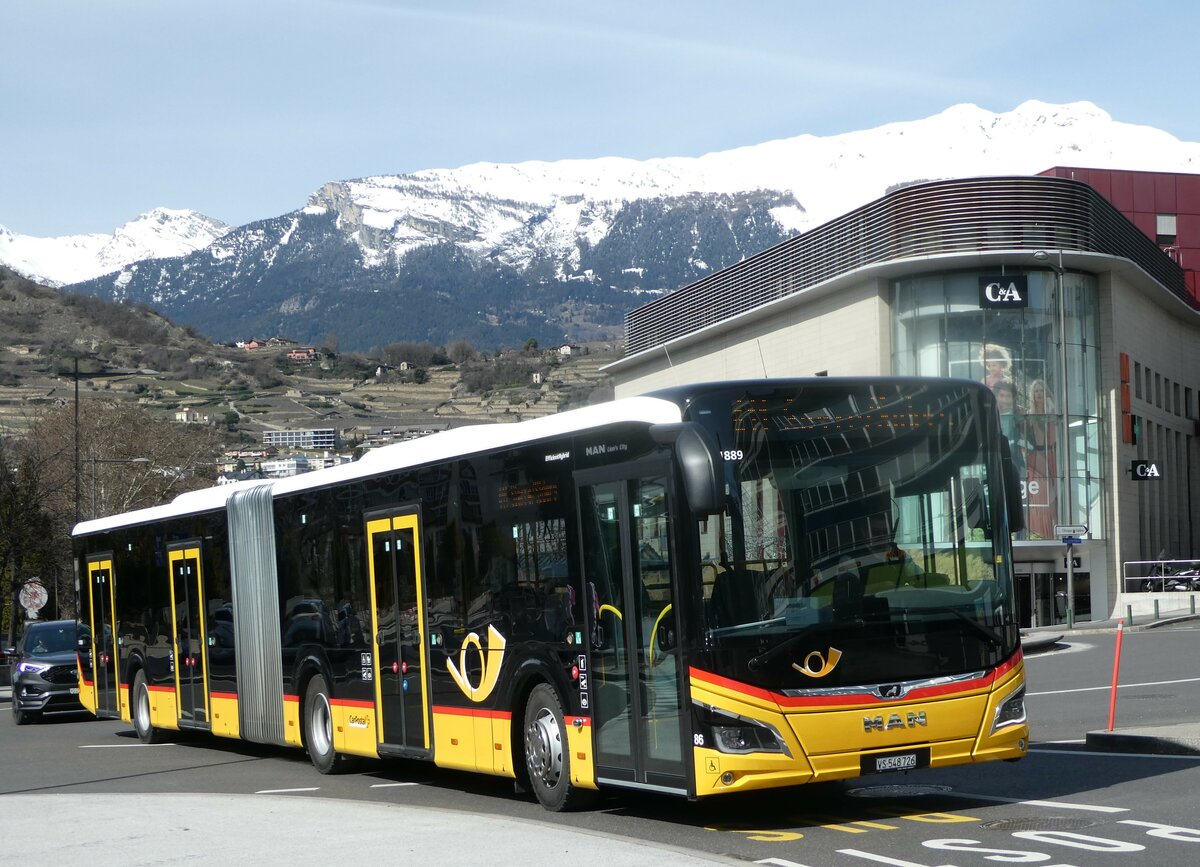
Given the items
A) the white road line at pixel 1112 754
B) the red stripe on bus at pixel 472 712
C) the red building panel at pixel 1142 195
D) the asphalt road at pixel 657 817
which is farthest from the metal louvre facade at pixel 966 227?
the red stripe on bus at pixel 472 712

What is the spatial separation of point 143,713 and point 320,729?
640cm

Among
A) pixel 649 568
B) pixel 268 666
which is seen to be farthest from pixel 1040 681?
pixel 649 568

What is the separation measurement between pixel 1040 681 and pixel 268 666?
13.5 meters

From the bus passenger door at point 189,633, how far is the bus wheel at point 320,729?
330cm

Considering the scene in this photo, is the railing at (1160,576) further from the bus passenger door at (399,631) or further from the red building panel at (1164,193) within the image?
the bus passenger door at (399,631)

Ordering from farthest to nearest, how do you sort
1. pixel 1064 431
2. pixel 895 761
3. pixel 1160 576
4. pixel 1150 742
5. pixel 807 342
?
pixel 807 342
pixel 1160 576
pixel 1064 431
pixel 1150 742
pixel 895 761

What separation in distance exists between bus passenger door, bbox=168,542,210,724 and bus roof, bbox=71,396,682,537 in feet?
1.99

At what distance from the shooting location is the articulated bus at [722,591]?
34.8 feet

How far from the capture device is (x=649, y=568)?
436 inches

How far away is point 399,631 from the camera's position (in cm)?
1477

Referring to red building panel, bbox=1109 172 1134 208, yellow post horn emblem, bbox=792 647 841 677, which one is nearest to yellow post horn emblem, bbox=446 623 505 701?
yellow post horn emblem, bbox=792 647 841 677

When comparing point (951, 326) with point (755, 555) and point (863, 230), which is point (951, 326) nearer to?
point (863, 230)

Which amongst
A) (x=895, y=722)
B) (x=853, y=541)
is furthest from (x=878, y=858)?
(x=853, y=541)

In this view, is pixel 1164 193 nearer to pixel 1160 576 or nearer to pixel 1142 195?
pixel 1142 195
